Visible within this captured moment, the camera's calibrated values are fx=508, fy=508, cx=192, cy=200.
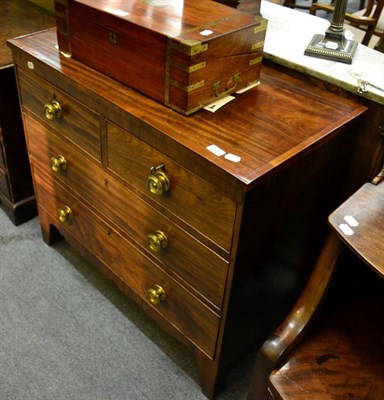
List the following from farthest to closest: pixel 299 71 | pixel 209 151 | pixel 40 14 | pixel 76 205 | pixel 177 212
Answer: pixel 40 14, pixel 76 205, pixel 299 71, pixel 177 212, pixel 209 151

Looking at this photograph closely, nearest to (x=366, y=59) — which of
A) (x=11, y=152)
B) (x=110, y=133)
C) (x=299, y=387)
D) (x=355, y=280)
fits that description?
(x=355, y=280)

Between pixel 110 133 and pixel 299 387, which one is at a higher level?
pixel 110 133

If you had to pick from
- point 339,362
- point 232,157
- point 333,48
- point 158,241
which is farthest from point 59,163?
point 339,362

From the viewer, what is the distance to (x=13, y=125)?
1762 millimetres

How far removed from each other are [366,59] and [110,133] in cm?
69

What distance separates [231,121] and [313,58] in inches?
13.9

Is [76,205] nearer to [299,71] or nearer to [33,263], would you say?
[33,263]

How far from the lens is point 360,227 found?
871mm

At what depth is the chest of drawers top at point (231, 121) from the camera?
1.01m

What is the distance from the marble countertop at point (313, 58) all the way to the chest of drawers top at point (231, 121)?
4 cm

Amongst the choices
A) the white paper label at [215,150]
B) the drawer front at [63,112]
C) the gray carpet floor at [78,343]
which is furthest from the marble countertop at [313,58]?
the gray carpet floor at [78,343]

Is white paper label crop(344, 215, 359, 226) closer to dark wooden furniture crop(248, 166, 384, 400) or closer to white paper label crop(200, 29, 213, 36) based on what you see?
dark wooden furniture crop(248, 166, 384, 400)

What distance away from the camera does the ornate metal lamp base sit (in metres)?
1.29

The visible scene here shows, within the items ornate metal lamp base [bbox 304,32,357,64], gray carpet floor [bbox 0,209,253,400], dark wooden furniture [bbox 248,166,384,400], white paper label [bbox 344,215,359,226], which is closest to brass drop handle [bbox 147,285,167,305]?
gray carpet floor [bbox 0,209,253,400]
